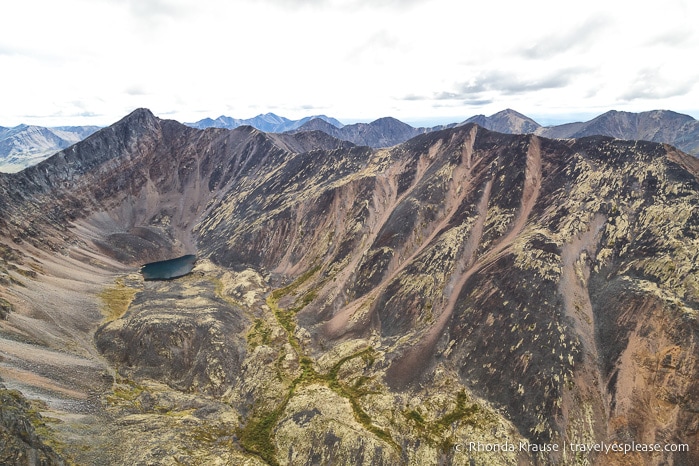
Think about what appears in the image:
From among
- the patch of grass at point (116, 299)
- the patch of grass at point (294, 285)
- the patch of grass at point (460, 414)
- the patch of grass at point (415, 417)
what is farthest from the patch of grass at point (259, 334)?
the patch of grass at point (460, 414)

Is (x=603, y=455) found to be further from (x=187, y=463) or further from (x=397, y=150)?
(x=397, y=150)

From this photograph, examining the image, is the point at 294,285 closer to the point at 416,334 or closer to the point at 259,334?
the point at 259,334

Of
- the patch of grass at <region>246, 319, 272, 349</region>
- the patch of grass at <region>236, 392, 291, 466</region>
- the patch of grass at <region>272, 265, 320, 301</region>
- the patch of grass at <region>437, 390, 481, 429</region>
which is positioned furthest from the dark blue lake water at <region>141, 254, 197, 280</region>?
the patch of grass at <region>437, 390, 481, 429</region>

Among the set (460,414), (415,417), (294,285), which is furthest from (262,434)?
(294,285)

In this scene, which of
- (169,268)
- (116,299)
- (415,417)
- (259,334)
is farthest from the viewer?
(169,268)

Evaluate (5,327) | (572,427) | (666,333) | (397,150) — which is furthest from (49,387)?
(397,150)

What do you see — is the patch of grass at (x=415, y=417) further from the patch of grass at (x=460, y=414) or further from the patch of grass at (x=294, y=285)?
the patch of grass at (x=294, y=285)

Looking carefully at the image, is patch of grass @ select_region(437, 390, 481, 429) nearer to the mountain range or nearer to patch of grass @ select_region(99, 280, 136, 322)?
the mountain range
